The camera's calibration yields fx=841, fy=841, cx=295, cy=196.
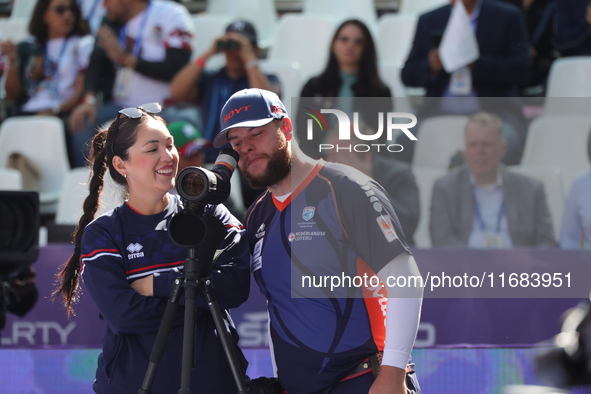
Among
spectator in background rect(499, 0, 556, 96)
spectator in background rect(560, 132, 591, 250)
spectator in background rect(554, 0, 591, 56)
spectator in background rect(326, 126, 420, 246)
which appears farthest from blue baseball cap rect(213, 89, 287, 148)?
spectator in background rect(499, 0, 556, 96)

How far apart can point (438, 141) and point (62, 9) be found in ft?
9.53

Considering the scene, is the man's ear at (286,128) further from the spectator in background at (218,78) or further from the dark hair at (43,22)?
the dark hair at (43,22)

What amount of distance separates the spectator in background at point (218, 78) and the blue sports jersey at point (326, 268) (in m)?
2.83

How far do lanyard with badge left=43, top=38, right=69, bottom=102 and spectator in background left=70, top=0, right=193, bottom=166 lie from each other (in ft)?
1.29

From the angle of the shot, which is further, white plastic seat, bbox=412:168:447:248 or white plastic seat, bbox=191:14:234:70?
Answer: white plastic seat, bbox=191:14:234:70

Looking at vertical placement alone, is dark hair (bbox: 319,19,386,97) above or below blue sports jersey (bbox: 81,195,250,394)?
above

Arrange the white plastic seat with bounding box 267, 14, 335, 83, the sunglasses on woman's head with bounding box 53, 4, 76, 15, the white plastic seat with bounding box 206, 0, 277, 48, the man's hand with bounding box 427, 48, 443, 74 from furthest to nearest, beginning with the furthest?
the white plastic seat with bounding box 206, 0, 277, 48 < the white plastic seat with bounding box 267, 14, 335, 83 < the sunglasses on woman's head with bounding box 53, 4, 76, 15 < the man's hand with bounding box 427, 48, 443, 74

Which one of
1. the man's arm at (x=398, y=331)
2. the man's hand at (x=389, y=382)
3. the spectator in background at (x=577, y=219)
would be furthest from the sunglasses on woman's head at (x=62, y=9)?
the man's hand at (x=389, y=382)

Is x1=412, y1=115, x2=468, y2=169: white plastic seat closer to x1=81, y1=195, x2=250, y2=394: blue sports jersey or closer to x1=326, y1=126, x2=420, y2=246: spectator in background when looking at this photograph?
x1=326, y1=126, x2=420, y2=246: spectator in background

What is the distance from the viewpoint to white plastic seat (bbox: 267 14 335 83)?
21.0 ft

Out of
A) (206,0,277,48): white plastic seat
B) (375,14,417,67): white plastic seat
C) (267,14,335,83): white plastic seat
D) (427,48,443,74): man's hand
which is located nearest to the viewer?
(427,48,443,74): man's hand

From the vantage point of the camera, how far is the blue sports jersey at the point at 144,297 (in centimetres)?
238

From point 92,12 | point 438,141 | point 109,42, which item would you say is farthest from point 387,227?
point 92,12

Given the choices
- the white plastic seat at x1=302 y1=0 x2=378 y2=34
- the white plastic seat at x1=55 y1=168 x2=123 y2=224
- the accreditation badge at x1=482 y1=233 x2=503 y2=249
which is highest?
the white plastic seat at x1=302 y1=0 x2=378 y2=34
